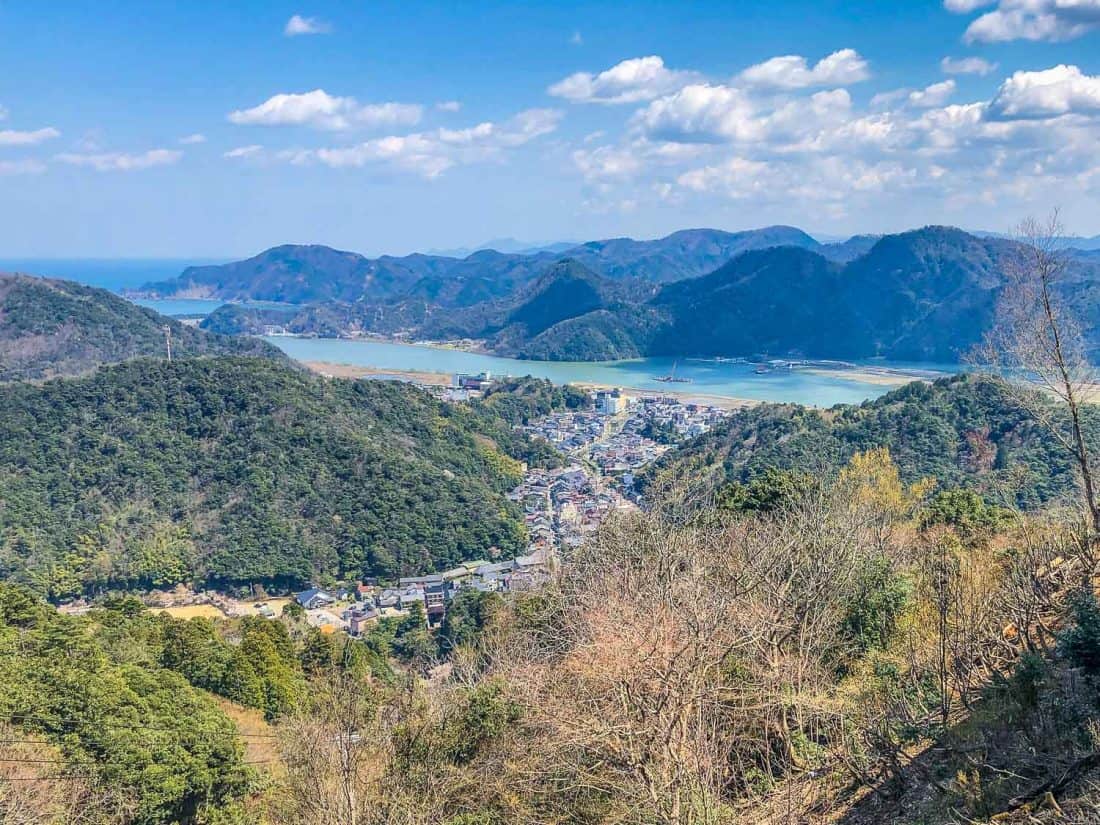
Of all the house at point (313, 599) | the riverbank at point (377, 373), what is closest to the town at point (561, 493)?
the house at point (313, 599)

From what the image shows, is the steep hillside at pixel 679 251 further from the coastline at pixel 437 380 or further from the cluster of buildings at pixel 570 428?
the cluster of buildings at pixel 570 428

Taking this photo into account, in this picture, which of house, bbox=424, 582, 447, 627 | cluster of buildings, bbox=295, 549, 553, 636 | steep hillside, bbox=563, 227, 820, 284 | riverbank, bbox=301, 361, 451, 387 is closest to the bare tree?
cluster of buildings, bbox=295, 549, 553, 636

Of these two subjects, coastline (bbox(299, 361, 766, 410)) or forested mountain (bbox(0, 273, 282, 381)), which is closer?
coastline (bbox(299, 361, 766, 410))

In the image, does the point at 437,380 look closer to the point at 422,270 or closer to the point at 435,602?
the point at 435,602

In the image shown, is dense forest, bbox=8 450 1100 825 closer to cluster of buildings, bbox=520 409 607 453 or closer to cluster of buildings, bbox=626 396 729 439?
cluster of buildings, bbox=626 396 729 439

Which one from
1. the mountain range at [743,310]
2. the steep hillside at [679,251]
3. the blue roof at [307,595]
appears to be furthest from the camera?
the steep hillside at [679,251]

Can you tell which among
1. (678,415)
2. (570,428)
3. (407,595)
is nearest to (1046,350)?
(407,595)

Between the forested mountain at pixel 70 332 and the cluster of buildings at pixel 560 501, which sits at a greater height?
the forested mountain at pixel 70 332

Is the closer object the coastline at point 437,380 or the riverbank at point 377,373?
the coastline at point 437,380
